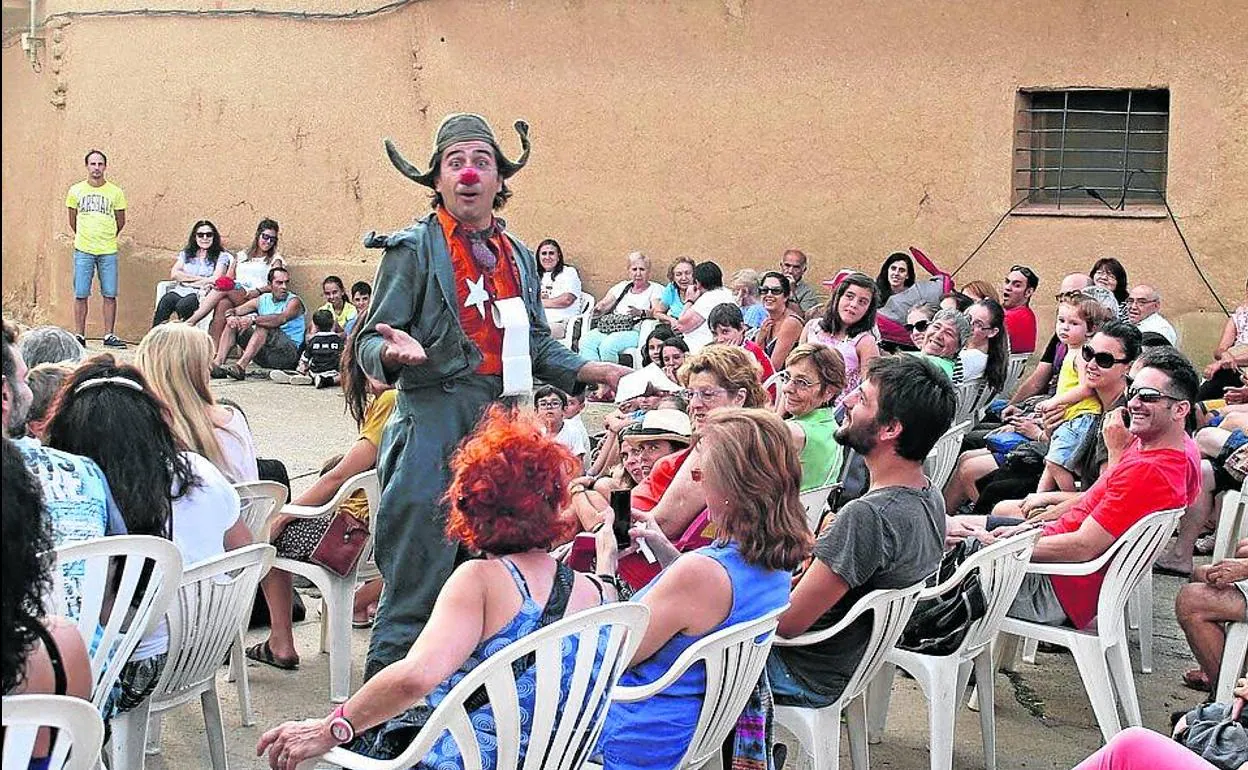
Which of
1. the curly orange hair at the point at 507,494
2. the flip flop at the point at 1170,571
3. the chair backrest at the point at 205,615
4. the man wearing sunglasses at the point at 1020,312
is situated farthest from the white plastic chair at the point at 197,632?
the man wearing sunglasses at the point at 1020,312

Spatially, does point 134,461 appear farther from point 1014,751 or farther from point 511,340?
point 1014,751

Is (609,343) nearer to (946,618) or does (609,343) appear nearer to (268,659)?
(268,659)

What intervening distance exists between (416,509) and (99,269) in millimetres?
11089

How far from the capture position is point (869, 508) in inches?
153

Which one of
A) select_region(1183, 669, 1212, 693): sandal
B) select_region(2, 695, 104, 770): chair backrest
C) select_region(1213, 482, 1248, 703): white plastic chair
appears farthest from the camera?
select_region(1183, 669, 1212, 693): sandal

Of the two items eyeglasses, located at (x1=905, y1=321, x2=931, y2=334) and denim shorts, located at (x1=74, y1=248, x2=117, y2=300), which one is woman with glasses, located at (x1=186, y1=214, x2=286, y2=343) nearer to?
denim shorts, located at (x1=74, y1=248, x2=117, y2=300)

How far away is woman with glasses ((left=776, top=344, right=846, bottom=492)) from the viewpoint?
5480 mm

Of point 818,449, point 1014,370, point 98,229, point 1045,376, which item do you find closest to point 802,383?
point 818,449

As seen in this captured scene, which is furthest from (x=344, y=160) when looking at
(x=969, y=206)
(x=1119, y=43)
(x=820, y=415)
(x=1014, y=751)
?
(x=1014, y=751)

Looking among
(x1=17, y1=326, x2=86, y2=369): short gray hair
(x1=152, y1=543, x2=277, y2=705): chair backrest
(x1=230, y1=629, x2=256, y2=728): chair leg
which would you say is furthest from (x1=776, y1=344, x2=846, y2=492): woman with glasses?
(x1=17, y1=326, x2=86, y2=369): short gray hair

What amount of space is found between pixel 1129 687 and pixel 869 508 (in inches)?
48.9

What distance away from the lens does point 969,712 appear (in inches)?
198

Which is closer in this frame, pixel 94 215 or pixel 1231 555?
pixel 1231 555

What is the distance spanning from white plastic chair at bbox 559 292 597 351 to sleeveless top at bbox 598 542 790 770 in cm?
848
